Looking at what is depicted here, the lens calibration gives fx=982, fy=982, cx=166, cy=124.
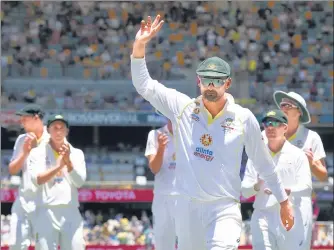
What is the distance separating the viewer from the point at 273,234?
905 cm

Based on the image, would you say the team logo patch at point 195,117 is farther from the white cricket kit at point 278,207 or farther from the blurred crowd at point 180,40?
the blurred crowd at point 180,40

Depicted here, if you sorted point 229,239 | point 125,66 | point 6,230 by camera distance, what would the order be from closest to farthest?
point 229,239 → point 6,230 → point 125,66

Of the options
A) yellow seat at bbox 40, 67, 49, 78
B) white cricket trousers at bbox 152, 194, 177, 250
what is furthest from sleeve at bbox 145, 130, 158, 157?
yellow seat at bbox 40, 67, 49, 78

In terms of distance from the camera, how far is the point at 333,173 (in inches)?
752

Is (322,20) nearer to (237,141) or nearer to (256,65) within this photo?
(256,65)

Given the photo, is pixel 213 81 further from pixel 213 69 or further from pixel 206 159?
pixel 206 159

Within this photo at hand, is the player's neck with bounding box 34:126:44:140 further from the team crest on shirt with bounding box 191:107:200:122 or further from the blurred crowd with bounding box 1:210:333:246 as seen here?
the blurred crowd with bounding box 1:210:333:246

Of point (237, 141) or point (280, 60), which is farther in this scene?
point (280, 60)

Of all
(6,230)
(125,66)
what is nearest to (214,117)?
(6,230)

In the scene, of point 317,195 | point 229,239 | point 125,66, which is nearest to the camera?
point 229,239

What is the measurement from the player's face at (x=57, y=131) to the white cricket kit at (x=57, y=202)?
14 cm

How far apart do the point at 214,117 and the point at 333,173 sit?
1246cm

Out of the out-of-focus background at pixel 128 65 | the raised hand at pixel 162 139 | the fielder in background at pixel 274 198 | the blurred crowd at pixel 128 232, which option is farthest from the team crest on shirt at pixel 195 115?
the out-of-focus background at pixel 128 65

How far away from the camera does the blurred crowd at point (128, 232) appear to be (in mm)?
15812
